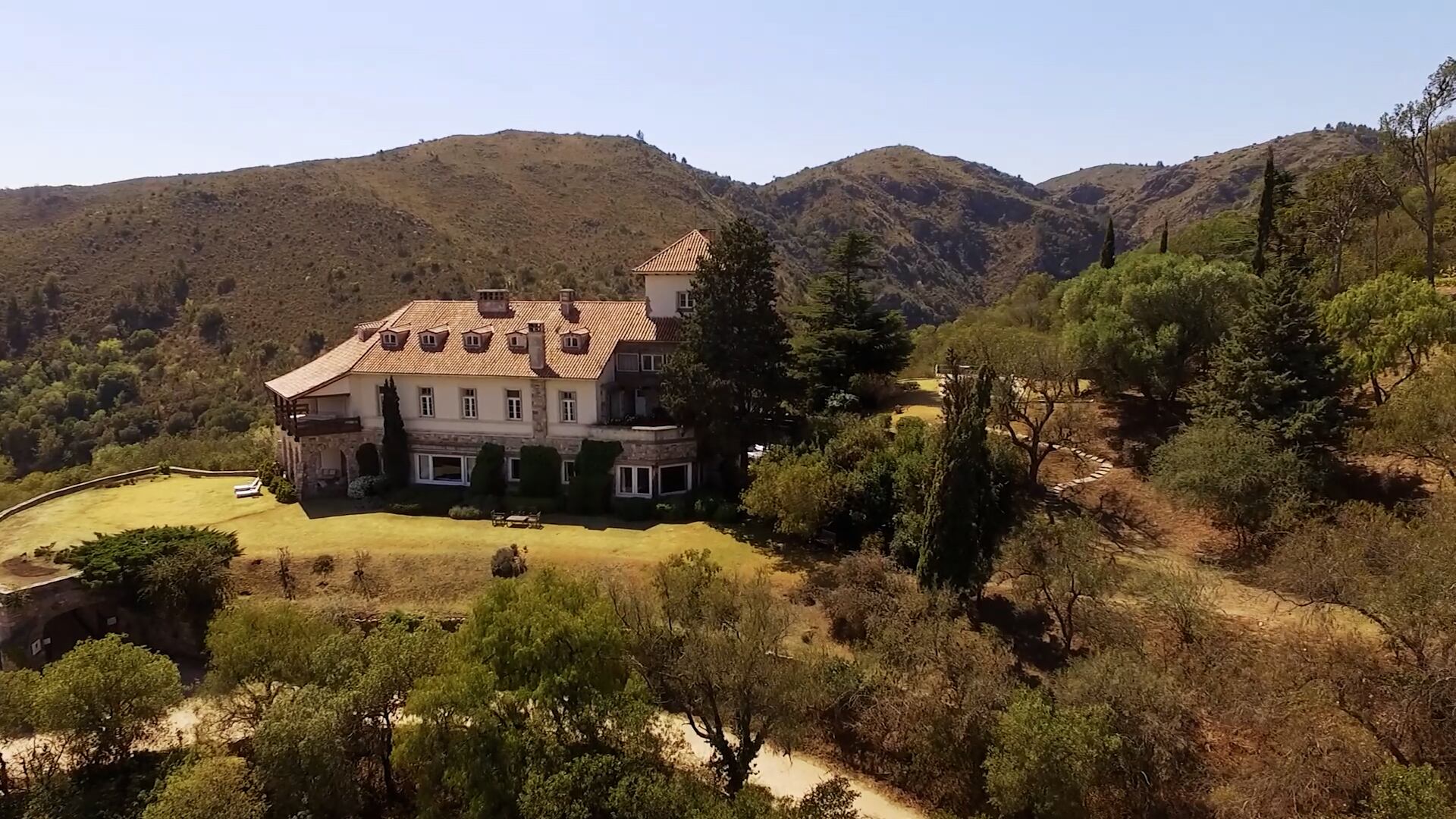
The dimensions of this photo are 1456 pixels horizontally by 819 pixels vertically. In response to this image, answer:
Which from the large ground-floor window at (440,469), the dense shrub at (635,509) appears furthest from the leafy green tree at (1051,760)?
the large ground-floor window at (440,469)

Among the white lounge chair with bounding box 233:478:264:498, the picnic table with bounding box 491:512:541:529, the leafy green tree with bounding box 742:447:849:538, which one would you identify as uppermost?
the leafy green tree with bounding box 742:447:849:538

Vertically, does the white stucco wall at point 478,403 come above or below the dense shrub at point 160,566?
above

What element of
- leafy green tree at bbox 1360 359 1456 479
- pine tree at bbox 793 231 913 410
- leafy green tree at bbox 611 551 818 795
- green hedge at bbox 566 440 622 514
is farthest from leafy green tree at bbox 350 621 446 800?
leafy green tree at bbox 1360 359 1456 479

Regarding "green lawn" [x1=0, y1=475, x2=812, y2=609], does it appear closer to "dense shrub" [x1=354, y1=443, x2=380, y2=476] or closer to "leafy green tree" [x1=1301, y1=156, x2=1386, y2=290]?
"dense shrub" [x1=354, y1=443, x2=380, y2=476]

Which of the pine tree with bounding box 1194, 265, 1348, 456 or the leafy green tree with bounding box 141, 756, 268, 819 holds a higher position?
the pine tree with bounding box 1194, 265, 1348, 456

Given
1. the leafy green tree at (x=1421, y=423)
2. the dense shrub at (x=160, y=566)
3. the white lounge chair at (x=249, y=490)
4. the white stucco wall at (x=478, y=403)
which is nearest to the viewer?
the leafy green tree at (x=1421, y=423)

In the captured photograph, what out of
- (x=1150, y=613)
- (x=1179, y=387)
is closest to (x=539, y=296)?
(x=1179, y=387)

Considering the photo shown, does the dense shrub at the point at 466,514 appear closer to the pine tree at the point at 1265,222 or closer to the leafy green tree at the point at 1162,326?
the leafy green tree at the point at 1162,326
